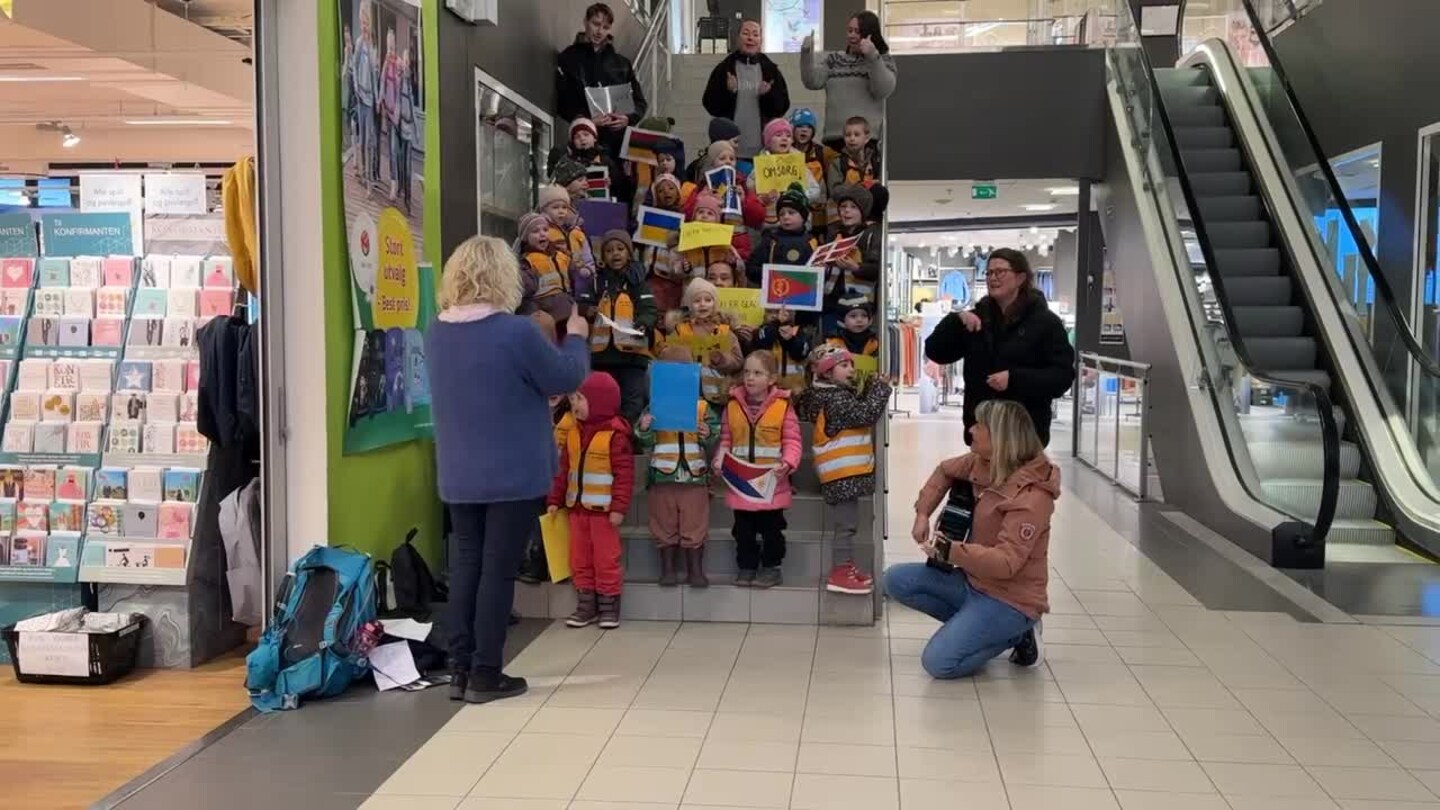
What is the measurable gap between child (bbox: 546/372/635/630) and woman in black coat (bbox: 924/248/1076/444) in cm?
141

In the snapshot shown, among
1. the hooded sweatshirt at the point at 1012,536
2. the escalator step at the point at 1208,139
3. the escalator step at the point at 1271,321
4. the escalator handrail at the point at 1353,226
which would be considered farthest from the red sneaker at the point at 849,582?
the escalator step at the point at 1208,139

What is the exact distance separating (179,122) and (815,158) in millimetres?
9647

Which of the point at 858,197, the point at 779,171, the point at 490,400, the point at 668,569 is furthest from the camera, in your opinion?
the point at 779,171

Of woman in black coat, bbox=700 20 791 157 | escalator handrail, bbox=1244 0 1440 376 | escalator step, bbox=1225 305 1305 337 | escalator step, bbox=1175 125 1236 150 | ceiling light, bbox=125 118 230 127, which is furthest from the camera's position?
ceiling light, bbox=125 118 230 127

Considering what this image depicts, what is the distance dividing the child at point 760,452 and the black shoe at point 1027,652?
44.8 inches

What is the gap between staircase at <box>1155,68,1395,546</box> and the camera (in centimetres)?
753

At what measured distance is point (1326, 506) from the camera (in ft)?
22.3

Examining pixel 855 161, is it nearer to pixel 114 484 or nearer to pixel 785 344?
pixel 785 344

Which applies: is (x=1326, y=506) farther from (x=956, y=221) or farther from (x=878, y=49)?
(x=956, y=221)

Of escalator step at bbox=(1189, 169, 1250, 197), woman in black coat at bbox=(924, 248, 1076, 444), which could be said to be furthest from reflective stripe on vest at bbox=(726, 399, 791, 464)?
escalator step at bbox=(1189, 169, 1250, 197)

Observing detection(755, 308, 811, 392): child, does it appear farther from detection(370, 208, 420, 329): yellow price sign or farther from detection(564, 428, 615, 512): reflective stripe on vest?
detection(370, 208, 420, 329): yellow price sign

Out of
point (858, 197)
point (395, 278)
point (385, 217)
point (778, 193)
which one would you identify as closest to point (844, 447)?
point (858, 197)

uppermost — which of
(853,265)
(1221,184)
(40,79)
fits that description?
(40,79)

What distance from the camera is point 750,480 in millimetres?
5355
